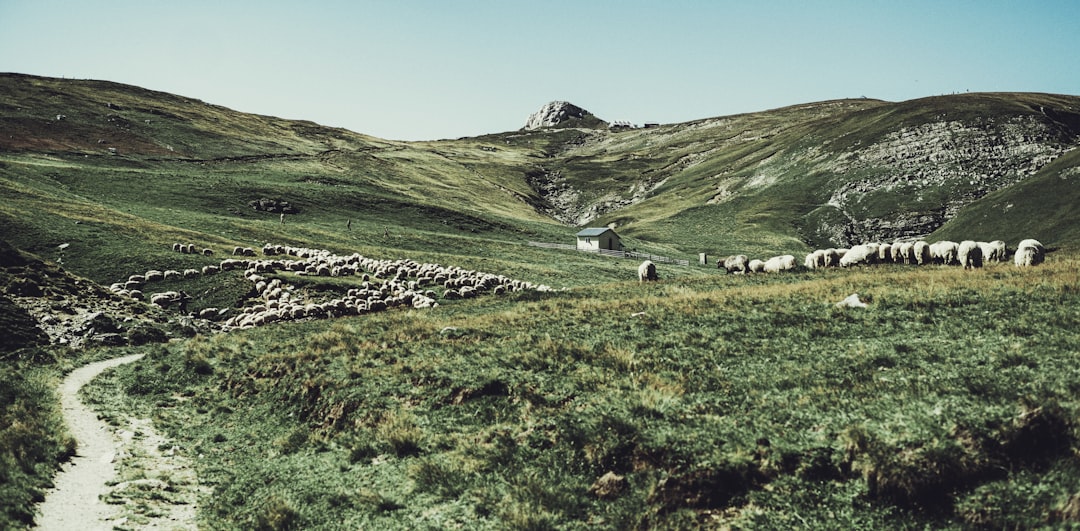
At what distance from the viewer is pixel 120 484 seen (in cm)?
1402

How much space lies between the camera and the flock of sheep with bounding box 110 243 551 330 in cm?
3616

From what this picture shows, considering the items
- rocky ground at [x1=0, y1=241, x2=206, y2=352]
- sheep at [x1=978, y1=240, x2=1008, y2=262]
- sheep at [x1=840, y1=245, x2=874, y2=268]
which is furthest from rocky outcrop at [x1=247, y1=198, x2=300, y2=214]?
sheep at [x1=978, y1=240, x2=1008, y2=262]

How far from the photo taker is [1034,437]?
10.1 metres

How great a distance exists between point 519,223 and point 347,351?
9502 centimetres

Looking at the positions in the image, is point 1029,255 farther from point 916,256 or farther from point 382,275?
point 382,275

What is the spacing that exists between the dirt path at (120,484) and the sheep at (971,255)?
3949cm

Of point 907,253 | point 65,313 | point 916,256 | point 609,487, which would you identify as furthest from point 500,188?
point 609,487

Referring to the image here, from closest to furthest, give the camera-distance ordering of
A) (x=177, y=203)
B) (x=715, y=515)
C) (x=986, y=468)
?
(x=986, y=468)
(x=715, y=515)
(x=177, y=203)

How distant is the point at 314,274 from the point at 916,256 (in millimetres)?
46646

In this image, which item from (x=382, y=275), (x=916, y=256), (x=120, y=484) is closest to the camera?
(x=120, y=484)

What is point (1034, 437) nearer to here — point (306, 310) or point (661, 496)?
point (661, 496)

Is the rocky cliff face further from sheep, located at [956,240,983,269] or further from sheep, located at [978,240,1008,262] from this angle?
sheep, located at [956,240,983,269]

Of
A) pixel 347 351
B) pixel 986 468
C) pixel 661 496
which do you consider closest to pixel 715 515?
pixel 661 496

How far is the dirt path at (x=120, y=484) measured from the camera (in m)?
12.4
